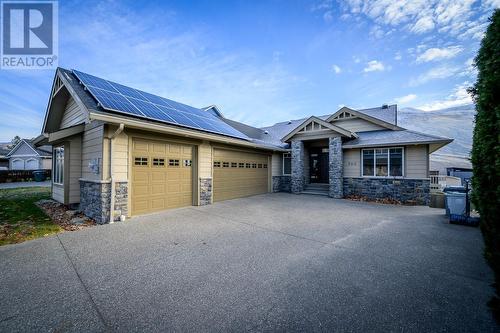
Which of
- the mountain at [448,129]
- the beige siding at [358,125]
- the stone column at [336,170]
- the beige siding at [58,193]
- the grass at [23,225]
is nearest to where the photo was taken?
the grass at [23,225]

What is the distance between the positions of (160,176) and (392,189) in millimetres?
11742

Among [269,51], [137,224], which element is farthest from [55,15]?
[269,51]

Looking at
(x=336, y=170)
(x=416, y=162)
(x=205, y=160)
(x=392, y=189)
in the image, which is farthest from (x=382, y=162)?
(x=205, y=160)

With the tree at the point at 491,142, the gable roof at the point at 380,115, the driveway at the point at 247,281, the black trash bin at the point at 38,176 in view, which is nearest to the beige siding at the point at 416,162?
the gable roof at the point at 380,115

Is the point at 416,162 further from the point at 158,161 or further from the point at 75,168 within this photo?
the point at 75,168

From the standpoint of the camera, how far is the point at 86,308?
2.31 metres

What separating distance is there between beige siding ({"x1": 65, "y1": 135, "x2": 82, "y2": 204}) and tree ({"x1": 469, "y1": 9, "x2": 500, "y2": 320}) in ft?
36.9

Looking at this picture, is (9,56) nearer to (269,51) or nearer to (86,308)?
(86,308)

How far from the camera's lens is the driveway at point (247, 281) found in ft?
6.97

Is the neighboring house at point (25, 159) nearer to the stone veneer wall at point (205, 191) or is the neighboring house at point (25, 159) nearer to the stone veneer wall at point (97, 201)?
the stone veneer wall at point (97, 201)

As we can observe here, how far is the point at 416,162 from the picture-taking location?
999 centimetres

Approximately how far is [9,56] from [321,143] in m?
16.2

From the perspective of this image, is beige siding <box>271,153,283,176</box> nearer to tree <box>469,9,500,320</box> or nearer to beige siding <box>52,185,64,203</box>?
tree <box>469,9,500,320</box>

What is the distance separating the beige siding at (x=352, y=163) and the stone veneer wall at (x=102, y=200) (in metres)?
11.6
